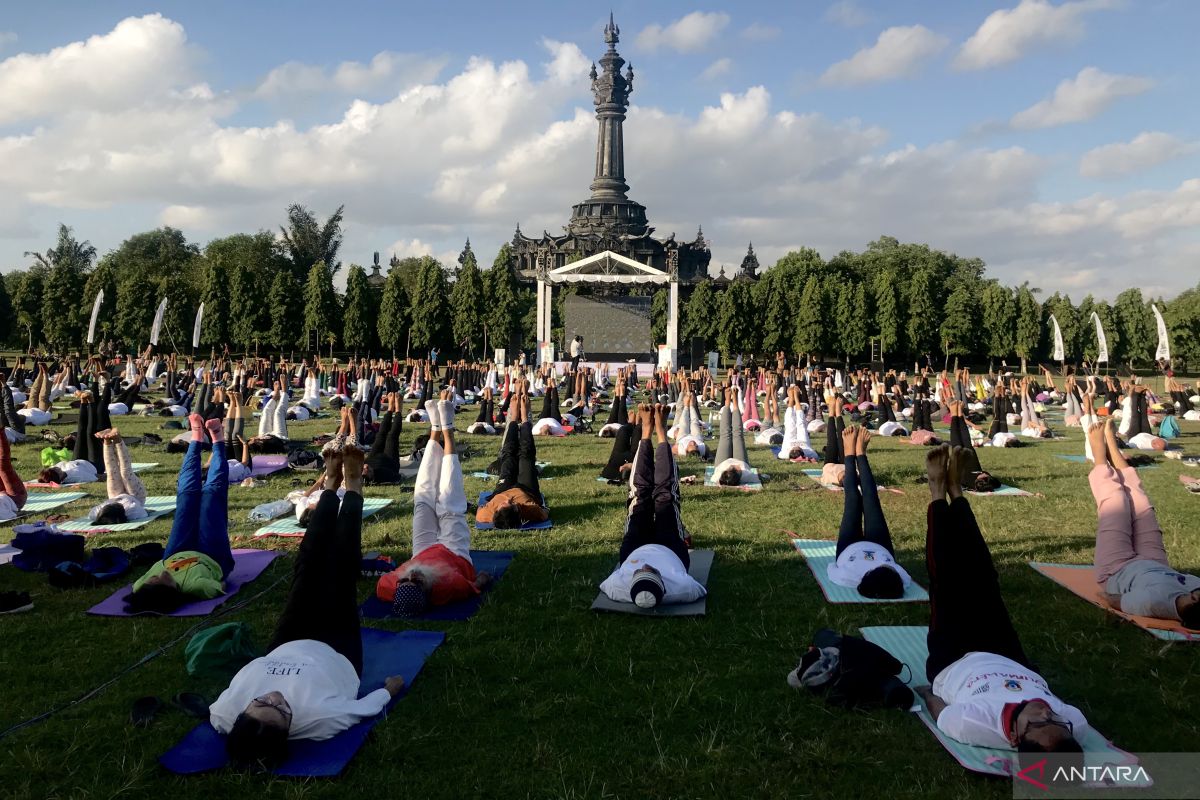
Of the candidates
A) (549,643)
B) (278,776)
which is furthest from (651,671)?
(278,776)

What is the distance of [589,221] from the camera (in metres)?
79.3

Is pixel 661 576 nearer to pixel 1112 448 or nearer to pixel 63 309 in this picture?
pixel 1112 448

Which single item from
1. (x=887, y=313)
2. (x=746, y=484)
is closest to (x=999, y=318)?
(x=887, y=313)

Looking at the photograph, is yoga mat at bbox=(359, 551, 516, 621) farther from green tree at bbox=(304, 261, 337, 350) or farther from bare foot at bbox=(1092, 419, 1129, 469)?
green tree at bbox=(304, 261, 337, 350)

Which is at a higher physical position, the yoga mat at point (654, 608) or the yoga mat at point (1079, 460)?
the yoga mat at point (1079, 460)

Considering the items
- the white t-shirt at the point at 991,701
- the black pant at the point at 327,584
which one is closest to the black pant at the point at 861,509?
the white t-shirt at the point at 991,701

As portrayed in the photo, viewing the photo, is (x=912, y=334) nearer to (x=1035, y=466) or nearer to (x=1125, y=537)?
(x=1035, y=466)

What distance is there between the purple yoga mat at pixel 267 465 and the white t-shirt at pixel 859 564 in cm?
902

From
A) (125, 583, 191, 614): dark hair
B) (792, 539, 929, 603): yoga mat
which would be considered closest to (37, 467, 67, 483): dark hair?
(125, 583, 191, 614): dark hair

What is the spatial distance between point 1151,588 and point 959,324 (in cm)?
5256

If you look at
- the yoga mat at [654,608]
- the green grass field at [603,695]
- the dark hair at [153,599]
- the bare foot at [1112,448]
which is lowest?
the green grass field at [603,695]

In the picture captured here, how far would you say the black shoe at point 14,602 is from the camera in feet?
20.3

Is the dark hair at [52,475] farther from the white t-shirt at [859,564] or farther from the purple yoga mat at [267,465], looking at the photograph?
the white t-shirt at [859,564]

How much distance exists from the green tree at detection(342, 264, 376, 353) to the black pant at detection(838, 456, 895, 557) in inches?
1999
